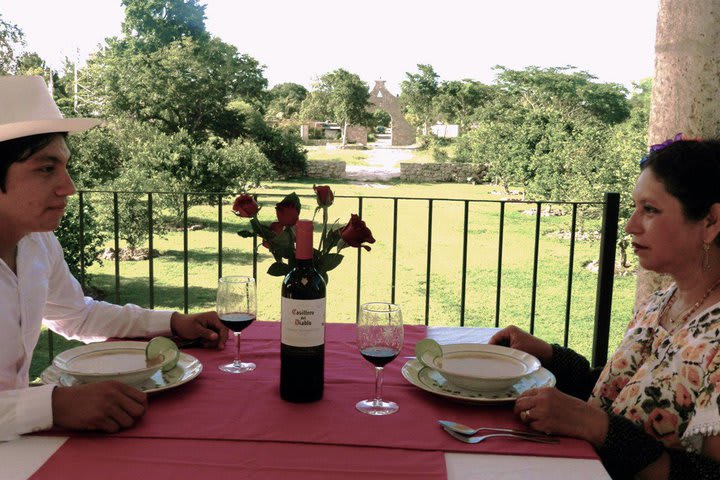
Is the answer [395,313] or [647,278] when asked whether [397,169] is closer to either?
[647,278]

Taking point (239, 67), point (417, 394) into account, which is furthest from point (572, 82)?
point (417, 394)

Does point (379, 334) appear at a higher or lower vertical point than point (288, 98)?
lower

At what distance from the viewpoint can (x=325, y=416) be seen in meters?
1.01

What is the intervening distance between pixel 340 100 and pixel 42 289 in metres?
27.6

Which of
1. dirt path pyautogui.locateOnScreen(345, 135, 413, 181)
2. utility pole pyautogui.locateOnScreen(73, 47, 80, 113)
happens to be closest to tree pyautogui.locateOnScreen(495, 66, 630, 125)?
dirt path pyautogui.locateOnScreen(345, 135, 413, 181)

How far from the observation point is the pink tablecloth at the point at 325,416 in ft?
3.07

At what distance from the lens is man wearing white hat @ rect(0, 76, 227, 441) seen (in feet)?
3.11

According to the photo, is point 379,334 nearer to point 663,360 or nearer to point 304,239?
point 304,239

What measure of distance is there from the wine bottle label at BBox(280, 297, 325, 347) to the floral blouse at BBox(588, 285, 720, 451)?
572mm

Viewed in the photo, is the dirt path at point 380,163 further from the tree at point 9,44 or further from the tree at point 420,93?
the tree at point 9,44

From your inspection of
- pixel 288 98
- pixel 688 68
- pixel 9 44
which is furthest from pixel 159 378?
pixel 288 98

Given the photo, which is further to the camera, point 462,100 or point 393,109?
point 393,109

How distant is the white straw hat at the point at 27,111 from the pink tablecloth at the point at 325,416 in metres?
0.52

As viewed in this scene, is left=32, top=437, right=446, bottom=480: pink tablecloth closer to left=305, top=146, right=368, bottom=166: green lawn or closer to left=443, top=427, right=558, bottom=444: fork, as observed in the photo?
left=443, top=427, right=558, bottom=444: fork
